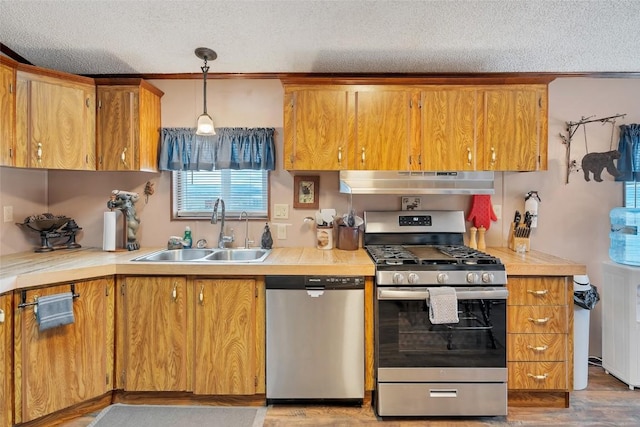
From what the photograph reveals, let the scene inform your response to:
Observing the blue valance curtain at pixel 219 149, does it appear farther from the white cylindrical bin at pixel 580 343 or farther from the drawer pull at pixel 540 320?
the white cylindrical bin at pixel 580 343

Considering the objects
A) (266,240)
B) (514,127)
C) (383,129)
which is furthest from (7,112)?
(514,127)

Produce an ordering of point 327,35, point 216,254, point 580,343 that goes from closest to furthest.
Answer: point 327,35 → point 580,343 → point 216,254

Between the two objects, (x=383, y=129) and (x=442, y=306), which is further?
(x=383, y=129)

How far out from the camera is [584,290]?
2412 mm

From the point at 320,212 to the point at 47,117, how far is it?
1990 millimetres

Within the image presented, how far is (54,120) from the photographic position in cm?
235

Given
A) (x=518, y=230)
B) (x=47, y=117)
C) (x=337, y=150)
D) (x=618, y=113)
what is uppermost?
(x=618, y=113)

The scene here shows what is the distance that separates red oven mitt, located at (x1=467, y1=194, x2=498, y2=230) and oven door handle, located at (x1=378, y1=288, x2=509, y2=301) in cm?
85

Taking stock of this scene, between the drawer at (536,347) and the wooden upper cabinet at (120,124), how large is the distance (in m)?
2.80

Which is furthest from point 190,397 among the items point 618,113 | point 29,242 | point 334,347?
point 618,113

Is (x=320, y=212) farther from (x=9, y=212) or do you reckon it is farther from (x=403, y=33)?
(x=9, y=212)

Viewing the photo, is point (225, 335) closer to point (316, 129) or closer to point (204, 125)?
point (204, 125)

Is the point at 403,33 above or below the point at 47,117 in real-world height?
above

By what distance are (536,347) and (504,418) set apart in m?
0.48
